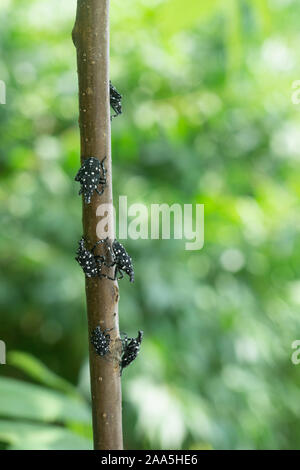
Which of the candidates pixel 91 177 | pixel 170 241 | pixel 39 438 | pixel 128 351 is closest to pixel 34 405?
pixel 39 438

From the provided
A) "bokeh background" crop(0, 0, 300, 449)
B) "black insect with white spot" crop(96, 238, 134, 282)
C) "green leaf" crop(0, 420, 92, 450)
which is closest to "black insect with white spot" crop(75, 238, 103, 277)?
"black insect with white spot" crop(96, 238, 134, 282)

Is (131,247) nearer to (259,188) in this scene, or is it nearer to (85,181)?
(259,188)

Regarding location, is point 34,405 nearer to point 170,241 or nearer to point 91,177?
point 91,177

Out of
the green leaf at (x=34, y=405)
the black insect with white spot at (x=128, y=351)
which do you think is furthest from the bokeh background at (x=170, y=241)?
the black insect with white spot at (x=128, y=351)

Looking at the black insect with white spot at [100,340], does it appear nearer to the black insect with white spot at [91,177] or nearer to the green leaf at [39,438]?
the black insect with white spot at [91,177]

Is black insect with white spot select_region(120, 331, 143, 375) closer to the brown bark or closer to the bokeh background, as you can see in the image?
the brown bark
